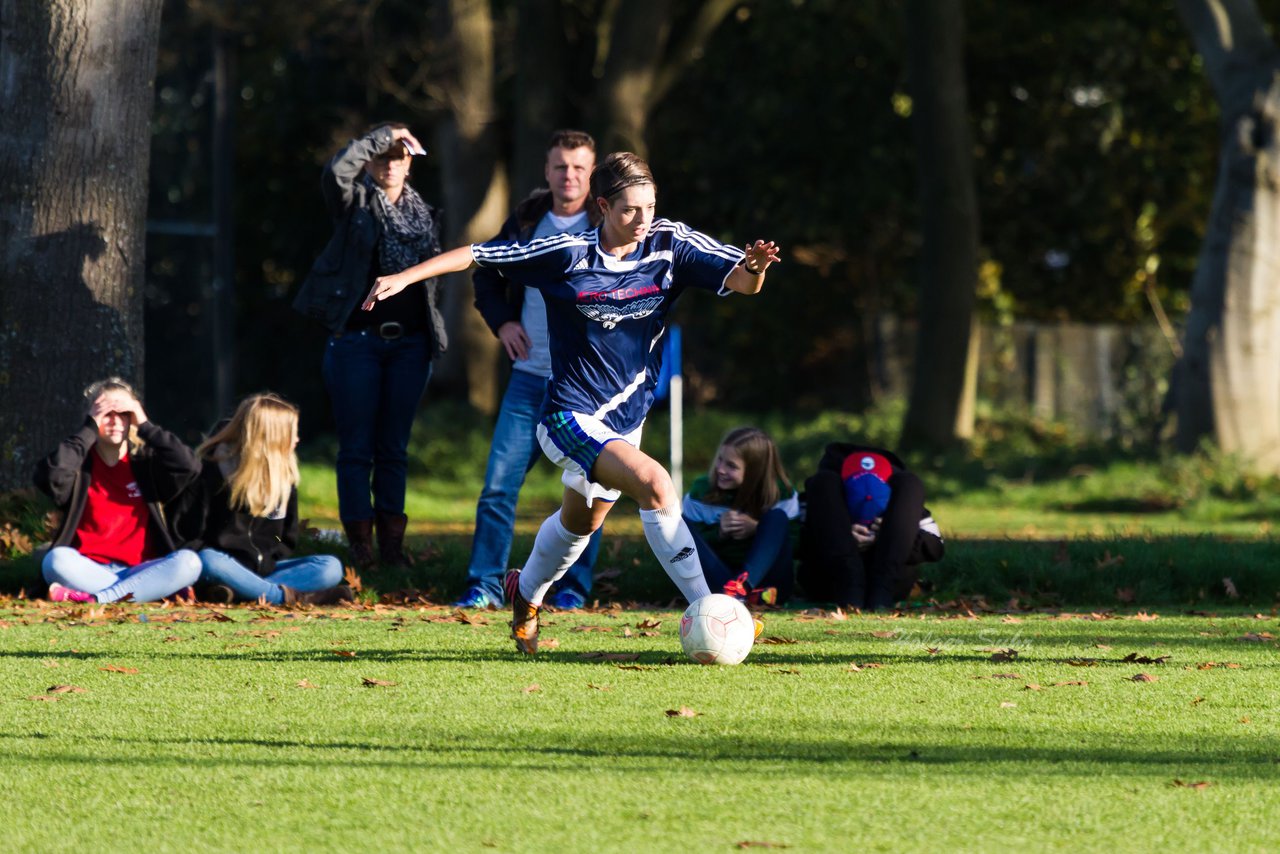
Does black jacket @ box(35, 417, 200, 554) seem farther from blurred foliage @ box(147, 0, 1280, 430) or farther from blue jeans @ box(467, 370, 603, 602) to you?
blurred foliage @ box(147, 0, 1280, 430)

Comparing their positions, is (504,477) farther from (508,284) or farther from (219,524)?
(219,524)

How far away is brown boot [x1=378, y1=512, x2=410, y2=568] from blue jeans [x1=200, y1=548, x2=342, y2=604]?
469 mm

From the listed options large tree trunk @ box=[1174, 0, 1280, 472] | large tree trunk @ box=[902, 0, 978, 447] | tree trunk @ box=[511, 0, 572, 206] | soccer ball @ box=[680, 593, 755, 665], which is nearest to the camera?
soccer ball @ box=[680, 593, 755, 665]

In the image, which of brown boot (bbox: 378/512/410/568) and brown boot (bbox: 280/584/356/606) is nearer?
brown boot (bbox: 280/584/356/606)

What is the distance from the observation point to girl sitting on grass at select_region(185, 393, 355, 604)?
8.86 metres

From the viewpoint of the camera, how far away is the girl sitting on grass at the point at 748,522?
8.79m

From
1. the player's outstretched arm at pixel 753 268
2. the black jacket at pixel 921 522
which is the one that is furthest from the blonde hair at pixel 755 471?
the player's outstretched arm at pixel 753 268

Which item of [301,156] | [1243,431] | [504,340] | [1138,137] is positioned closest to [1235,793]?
[504,340]

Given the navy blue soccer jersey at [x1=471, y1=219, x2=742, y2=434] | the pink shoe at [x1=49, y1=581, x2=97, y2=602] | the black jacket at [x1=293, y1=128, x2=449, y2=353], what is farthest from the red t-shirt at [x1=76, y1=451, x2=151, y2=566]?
the navy blue soccer jersey at [x1=471, y1=219, x2=742, y2=434]

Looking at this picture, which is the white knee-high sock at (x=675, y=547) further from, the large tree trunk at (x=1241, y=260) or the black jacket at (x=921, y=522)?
the large tree trunk at (x=1241, y=260)

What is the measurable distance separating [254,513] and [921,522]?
3.47 meters

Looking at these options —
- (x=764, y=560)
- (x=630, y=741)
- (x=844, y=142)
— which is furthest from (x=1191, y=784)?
(x=844, y=142)

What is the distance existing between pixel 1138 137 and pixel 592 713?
21890 millimetres

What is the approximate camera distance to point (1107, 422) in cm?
2347
